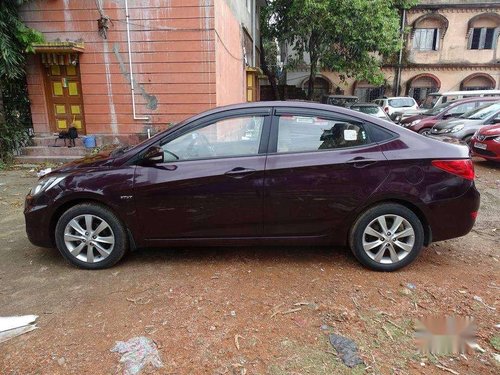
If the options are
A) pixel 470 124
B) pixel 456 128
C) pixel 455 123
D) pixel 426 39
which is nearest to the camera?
pixel 470 124

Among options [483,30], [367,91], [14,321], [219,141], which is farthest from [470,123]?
[483,30]

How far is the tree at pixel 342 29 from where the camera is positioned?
17.7 meters

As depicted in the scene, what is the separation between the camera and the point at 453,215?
3.50 m

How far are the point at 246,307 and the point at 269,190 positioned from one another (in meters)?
1.02

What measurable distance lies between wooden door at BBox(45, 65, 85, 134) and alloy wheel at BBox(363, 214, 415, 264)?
28.6 ft

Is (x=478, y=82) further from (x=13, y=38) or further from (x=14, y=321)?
(x=14, y=321)

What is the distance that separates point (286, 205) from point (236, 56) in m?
10.4

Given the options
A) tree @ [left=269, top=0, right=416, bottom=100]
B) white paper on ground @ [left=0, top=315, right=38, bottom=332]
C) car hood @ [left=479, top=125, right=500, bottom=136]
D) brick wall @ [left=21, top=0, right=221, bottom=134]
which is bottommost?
white paper on ground @ [left=0, top=315, right=38, bottom=332]

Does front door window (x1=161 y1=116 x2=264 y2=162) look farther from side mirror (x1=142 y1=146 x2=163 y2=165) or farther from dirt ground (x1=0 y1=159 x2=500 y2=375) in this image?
dirt ground (x1=0 y1=159 x2=500 y2=375)

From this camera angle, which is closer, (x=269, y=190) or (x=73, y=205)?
(x=269, y=190)

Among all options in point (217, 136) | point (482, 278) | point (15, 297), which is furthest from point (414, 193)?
point (15, 297)

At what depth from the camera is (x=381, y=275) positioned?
3510 millimetres

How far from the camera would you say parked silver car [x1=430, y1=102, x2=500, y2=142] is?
998 cm

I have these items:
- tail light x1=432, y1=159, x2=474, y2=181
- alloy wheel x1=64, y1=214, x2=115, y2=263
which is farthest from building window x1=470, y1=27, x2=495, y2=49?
alloy wheel x1=64, y1=214, x2=115, y2=263
